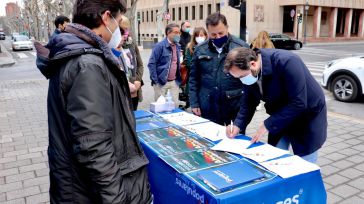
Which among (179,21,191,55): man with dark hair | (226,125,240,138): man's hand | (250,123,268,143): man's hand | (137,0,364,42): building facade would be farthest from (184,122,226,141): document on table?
(137,0,364,42): building facade

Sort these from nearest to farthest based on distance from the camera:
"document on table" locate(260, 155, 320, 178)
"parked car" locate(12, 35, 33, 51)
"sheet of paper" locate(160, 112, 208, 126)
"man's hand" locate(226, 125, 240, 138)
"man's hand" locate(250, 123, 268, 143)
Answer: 1. "document on table" locate(260, 155, 320, 178)
2. "man's hand" locate(250, 123, 268, 143)
3. "man's hand" locate(226, 125, 240, 138)
4. "sheet of paper" locate(160, 112, 208, 126)
5. "parked car" locate(12, 35, 33, 51)

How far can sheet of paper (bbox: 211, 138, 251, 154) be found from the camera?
101 inches

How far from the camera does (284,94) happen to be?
269 centimetres

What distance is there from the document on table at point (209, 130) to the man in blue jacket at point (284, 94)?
3.9 inches

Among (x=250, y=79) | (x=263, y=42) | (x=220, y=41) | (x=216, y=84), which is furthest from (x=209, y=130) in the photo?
(x=263, y=42)

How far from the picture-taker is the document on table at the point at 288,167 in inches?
86.1

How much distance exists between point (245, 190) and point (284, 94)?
3.38ft

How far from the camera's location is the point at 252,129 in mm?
6207

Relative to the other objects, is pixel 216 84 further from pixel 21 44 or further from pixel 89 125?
pixel 21 44

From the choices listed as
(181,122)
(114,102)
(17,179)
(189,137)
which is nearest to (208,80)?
(181,122)

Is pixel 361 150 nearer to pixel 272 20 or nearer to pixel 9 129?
pixel 9 129

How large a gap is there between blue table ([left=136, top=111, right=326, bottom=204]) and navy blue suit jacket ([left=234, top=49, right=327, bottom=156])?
525 millimetres

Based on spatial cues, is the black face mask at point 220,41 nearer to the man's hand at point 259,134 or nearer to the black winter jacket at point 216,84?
the black winter jacket at point 216,84

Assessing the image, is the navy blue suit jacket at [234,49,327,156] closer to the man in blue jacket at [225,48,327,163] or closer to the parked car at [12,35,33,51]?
the man in blue jacket at [225,48,327,163]
